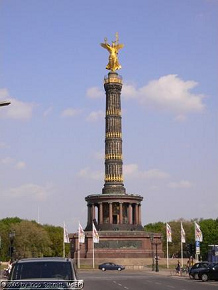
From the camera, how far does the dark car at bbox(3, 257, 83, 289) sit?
1302 cm

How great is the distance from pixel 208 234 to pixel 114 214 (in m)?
42.2

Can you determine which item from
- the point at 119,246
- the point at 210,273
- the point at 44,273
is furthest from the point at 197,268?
the point at 119,246

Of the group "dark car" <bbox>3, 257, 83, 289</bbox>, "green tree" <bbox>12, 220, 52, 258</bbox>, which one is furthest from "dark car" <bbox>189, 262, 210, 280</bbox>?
"green tree" <bbox>12, 220, 52, 258</bbox>

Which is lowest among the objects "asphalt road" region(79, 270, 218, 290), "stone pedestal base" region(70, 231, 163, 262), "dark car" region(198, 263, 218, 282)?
"asphalt road" region(79, 270, 218, 290)

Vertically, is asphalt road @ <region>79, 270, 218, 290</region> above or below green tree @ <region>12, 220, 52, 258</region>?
below

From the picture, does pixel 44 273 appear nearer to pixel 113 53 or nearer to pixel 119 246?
pixel 119 246

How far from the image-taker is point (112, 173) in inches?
3703

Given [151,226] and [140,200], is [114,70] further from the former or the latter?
[151,226]

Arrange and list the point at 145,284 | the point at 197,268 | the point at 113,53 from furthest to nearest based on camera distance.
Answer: the point at 113,53
the point at 197,268
the point at 145,284

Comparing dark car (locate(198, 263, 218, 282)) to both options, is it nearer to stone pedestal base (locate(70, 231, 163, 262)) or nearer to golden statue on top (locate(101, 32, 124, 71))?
stone pedestal base (locate(70, 231, 163, 262))

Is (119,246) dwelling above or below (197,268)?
above

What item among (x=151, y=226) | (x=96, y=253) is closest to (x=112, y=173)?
(x=96, y=253)

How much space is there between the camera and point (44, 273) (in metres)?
13.5

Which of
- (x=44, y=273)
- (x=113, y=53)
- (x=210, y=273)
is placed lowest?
(x=210, y=273)
